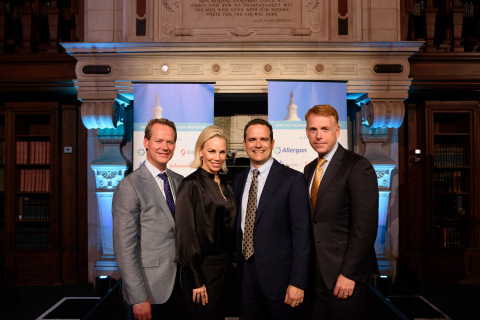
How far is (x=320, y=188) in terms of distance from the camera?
5.88 ft

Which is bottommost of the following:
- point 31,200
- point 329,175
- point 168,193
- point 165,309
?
point 165,309

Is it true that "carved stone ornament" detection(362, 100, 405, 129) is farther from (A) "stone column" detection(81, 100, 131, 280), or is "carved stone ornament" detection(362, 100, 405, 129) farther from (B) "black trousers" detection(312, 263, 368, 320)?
(A) "stone column" detection(81, 100, 131, 280)

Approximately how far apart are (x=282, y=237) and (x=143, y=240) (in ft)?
2.60

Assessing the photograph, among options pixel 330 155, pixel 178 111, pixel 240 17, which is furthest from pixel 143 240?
pixel 240 17

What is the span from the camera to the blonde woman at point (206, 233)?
1673mm

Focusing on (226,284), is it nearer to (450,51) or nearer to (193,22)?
(193,22)

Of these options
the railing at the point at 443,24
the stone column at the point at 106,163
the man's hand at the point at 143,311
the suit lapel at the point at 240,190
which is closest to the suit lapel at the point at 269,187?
the suit lapel at the point at 240,190

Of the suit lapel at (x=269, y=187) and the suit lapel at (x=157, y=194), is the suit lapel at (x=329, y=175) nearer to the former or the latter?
the suit lapel at (x=269, y=187)

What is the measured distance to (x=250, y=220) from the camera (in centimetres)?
176

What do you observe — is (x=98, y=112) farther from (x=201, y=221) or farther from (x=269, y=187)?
(x=269, y=187)

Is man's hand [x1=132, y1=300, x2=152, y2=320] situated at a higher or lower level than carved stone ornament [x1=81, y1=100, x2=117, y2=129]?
lower

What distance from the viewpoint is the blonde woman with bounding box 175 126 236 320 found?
1673mm

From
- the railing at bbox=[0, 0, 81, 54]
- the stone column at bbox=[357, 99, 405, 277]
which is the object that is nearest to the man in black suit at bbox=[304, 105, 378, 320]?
the stone column at bbox=[357, 99, 405, 277]

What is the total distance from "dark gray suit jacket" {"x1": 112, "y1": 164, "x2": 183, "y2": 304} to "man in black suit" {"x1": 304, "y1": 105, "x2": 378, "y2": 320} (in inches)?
34.6
